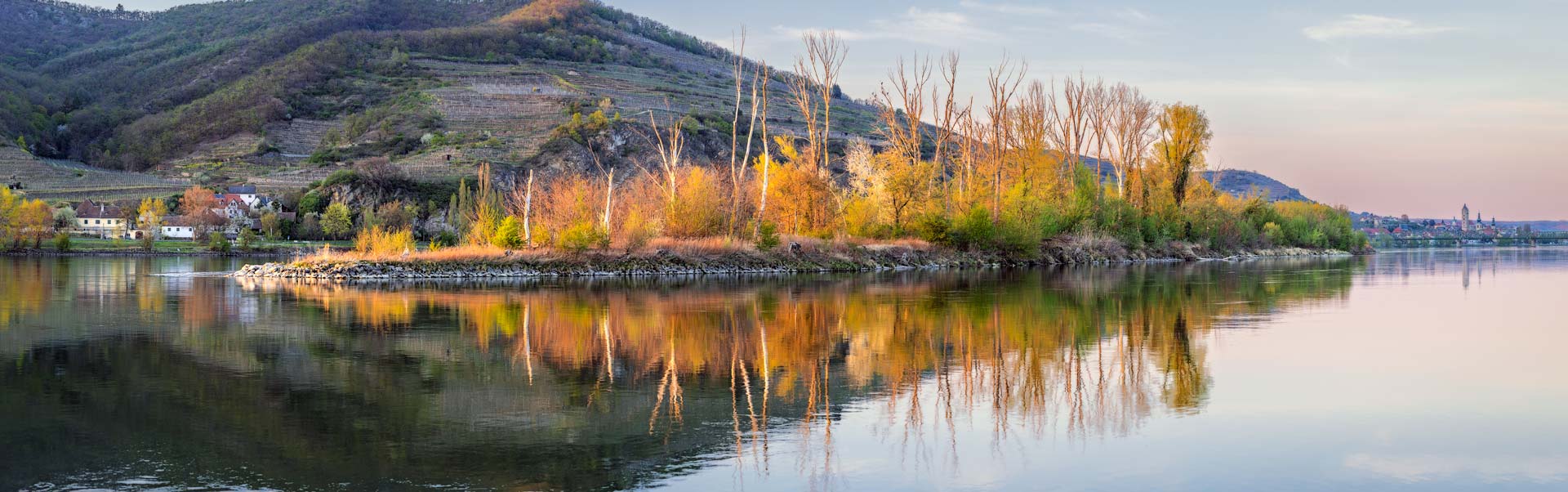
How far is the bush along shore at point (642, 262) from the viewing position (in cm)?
3447

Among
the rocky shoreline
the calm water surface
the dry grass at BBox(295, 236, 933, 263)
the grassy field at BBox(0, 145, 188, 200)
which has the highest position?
the grassy field at BBox(0, 145, 188, 200)

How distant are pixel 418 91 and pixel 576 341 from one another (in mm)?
126373

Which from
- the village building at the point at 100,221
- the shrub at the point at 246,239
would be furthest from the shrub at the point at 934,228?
the village building at the point at 100,221

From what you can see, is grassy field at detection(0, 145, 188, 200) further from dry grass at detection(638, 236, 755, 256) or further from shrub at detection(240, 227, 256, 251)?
dry grass at detection(638, 236, 755, 256)

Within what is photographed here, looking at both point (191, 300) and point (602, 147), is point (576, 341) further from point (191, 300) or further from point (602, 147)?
point (602, 147)

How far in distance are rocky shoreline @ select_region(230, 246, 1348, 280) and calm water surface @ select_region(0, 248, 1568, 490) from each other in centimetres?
1312

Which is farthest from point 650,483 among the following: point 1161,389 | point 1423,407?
point 1423,407

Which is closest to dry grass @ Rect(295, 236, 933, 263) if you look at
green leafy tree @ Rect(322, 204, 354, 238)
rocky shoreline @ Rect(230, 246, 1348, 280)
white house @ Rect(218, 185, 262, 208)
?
rocky shoreline @ Rect(230, 246, 1348, 280)

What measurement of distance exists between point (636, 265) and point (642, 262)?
0.34 m

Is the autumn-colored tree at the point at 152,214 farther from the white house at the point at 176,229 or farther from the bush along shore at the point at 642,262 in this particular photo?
the bush along shore at the point at 642,262

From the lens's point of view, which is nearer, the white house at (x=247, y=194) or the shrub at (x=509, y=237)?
the shrub at (x=509, y=237)

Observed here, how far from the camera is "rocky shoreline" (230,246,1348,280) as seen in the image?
34344 mm

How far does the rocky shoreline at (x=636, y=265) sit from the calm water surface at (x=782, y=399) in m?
13.1

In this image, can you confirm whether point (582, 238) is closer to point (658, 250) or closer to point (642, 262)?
point (642, 262)
